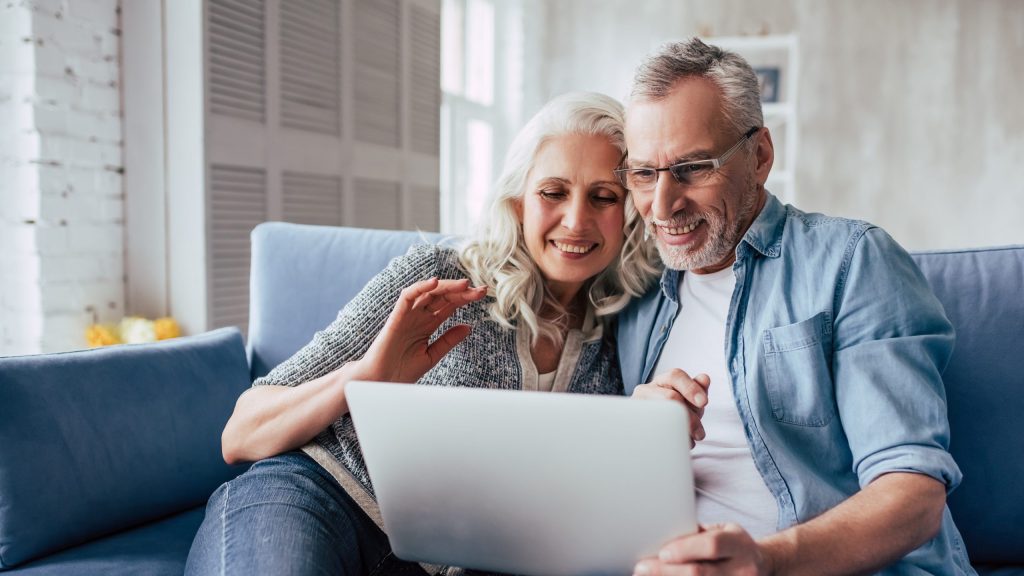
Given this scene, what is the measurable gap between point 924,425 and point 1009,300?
52 centimetres

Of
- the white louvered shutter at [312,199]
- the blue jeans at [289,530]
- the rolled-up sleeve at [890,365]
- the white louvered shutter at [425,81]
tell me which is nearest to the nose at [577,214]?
the rolled-up sleeve at [890,365]

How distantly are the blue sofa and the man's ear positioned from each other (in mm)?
352

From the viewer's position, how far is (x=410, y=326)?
1359 mm

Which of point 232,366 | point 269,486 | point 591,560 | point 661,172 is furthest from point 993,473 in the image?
point 232,366

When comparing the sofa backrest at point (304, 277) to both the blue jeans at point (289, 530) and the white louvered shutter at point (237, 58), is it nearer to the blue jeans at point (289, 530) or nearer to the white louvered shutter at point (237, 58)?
the blue jeans at point (289, 530)

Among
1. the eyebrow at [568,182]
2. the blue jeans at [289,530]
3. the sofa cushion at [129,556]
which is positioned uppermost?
the eyebrow at [568,182]

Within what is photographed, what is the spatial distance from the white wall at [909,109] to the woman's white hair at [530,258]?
14.8 ft

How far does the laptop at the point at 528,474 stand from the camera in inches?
35.1

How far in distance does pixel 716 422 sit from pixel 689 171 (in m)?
0.42

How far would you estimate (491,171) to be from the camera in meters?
6.17

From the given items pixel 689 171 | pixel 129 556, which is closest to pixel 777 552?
pixel 689 171

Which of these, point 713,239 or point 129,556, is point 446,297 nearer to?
point 713,239

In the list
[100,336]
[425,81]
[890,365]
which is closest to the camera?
[890,365]

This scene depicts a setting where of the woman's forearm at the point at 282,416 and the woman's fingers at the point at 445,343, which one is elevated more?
the woman's fingers at the point at 445,343
